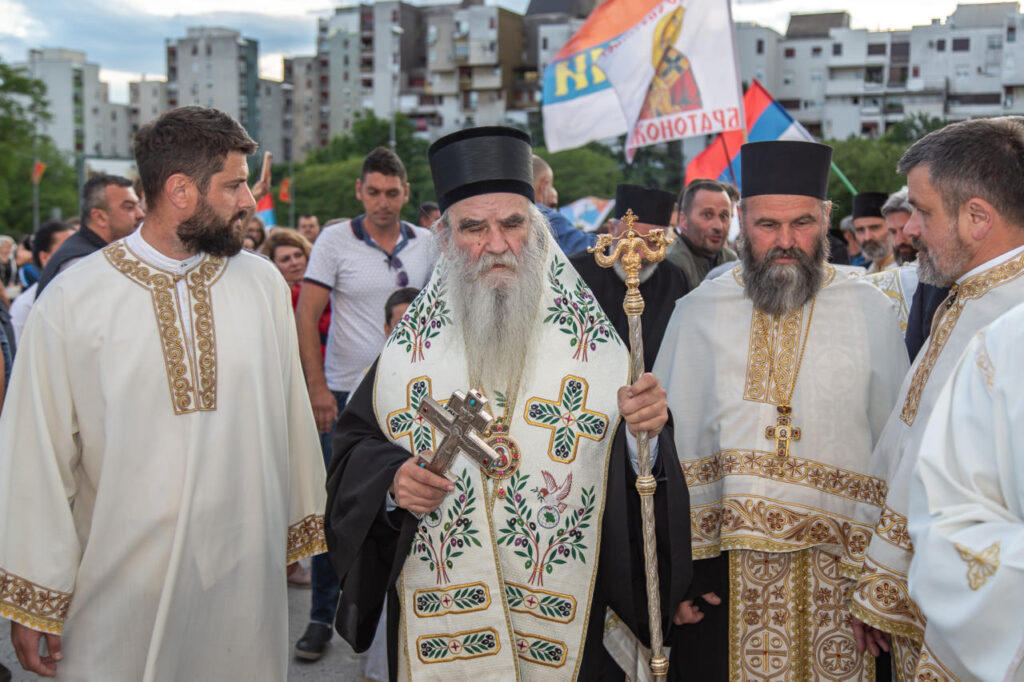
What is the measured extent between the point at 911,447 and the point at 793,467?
1.91ft

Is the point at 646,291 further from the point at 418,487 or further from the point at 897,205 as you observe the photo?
the point at 418,487

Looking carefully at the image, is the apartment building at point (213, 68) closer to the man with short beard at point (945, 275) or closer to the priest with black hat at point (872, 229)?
the priest with black hat at point (872, 229)

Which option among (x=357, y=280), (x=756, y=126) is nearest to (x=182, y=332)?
(x=357, y=280)

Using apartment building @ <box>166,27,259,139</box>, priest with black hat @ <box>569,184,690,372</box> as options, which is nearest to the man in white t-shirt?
priest with black hat @ <box>569,184,690,372</box>

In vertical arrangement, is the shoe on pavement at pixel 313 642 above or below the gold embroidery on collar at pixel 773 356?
below

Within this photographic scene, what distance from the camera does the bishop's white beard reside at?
118 inches

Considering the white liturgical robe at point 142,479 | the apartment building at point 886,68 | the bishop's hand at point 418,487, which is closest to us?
the bishop's hand at point 418,487

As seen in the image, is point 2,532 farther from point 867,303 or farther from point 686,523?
point 867,303

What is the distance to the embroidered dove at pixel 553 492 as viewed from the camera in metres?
2.87

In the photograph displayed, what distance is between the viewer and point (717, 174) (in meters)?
9.38

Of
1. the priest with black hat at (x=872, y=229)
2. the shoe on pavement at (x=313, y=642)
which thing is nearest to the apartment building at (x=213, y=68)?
the priest with black hat at (x=872, y=229)

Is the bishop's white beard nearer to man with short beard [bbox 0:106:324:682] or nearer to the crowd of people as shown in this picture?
the crowd of people

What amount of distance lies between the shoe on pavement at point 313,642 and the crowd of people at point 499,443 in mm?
1796

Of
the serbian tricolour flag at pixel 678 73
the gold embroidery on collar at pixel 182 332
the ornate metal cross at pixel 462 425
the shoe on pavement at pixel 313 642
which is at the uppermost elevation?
the serbian tricolour flag at pixel 678 73
